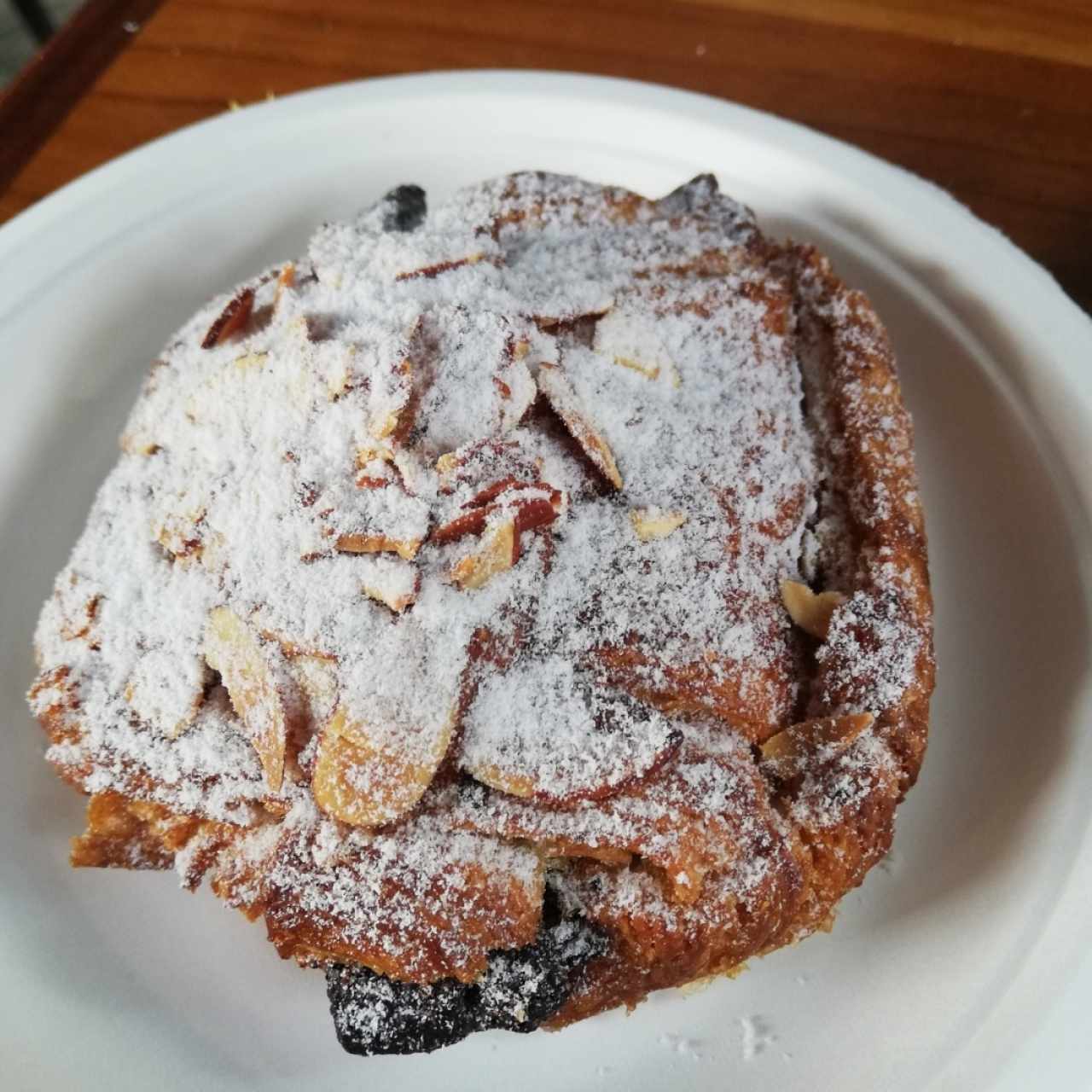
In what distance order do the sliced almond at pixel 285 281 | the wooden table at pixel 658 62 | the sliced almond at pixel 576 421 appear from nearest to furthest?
1. the sliced almond at pixel 576 421
2. the sliced almond at pixel 285 281
3. the wooden table at pixel 658 62

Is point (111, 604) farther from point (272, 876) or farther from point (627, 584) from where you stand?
point (627, 584)

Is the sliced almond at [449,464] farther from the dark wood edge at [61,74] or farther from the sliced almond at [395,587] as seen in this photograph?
the dark wood edge at [61,74]

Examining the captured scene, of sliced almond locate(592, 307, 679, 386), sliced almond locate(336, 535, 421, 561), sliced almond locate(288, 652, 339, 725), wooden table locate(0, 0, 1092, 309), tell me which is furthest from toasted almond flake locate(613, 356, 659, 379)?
wooden table locate(0, 0, 1092, 309)

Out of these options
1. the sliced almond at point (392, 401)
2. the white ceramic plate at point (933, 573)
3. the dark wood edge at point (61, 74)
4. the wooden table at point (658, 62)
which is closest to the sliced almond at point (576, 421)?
the sliced almond at point (392, 401)

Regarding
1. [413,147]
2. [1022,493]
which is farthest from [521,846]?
[413,147]

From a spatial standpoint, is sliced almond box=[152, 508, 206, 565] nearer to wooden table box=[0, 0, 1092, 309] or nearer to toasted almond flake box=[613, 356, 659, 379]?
toasted almond flake box=[613, 356, 659, 379]
